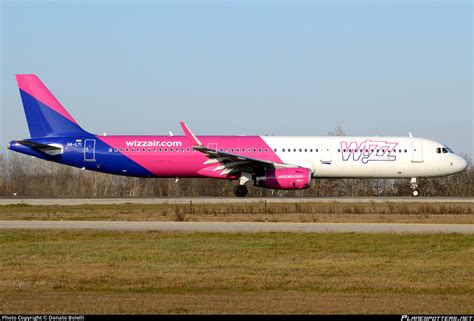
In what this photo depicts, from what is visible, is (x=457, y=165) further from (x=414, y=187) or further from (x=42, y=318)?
(x=42, y=318)

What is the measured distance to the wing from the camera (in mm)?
44406

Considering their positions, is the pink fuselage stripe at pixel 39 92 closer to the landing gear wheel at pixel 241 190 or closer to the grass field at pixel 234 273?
the landing gear wheel at pixel 241 190

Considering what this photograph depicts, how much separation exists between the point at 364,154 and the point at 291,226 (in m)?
18.9

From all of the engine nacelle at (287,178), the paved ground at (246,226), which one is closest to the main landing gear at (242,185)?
the engine nacelle at (287,178)

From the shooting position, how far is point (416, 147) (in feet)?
154

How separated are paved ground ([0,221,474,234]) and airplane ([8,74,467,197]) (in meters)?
16.5

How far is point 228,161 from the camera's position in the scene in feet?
150

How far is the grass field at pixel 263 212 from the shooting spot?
32188 millimetres

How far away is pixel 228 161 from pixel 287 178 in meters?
3.52

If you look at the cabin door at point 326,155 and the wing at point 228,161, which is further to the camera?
the cabin door at point 326,155

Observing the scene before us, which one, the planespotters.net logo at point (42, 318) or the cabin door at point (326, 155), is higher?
the cabin door at point (326, 155)

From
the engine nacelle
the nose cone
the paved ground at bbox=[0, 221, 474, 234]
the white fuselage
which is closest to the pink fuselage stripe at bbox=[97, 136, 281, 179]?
the white fuselage

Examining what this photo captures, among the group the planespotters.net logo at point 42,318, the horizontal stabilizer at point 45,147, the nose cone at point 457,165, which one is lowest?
the planespotters.net logo at point 42,318

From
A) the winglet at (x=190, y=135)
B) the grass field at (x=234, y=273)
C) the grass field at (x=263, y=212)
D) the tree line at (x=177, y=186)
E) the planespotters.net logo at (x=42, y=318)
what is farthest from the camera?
the tree line at (x=177, y=186)
